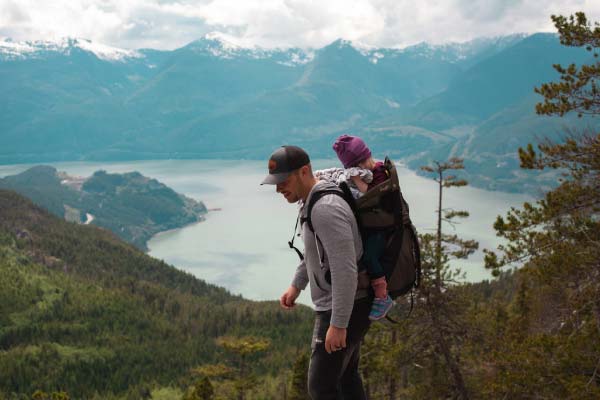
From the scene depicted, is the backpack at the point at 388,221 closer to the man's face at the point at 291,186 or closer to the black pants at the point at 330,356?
the man's face at the point at 291,186

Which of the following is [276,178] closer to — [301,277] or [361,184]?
[361,184]

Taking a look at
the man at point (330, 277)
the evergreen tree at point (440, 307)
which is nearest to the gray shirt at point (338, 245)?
the man at point (330, 277)

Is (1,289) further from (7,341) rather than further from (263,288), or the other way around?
(263,288)

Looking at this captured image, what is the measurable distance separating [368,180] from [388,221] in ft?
1.47

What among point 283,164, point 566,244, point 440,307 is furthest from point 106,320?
point 283,164

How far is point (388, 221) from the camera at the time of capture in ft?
15.5

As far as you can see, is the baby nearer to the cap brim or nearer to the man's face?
the man's face

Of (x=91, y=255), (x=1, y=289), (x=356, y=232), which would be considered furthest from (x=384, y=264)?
(x=91, y=255)

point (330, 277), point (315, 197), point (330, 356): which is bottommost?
point (330, 356)

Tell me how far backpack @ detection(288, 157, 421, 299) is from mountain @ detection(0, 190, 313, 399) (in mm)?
88425

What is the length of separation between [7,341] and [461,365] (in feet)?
371

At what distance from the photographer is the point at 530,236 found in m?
11.7

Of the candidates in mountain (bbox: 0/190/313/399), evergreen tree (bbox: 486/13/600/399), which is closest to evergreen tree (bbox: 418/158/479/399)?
evergreen tree (bbox: 486/13/600/399)

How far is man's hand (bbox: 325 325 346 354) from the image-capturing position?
4676 millimetres
